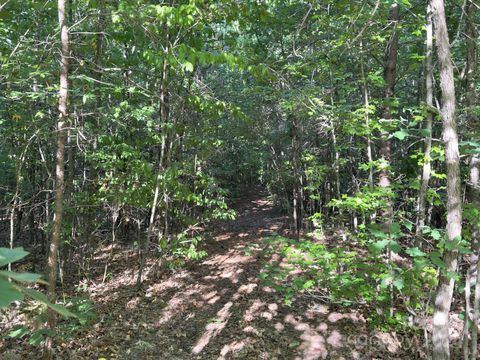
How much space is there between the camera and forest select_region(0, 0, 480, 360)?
13.3 ft

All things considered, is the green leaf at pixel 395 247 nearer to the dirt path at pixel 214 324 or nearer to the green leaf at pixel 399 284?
the green leaf at pixel 399 284

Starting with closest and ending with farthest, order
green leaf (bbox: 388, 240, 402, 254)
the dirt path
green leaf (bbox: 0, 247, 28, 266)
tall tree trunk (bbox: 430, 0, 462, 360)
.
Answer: green leaf (bbox: 0, 247, 28, 266) < green leaf (bbox: 388, 240, 402, 254) < tall tree trunk (bbox: 430, 0, 462, 360) < the dirt path

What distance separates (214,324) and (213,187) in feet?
14.2

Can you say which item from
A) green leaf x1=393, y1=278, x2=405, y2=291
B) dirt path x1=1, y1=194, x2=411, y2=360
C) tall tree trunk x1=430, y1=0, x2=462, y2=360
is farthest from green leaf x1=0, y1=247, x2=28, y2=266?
dirt path x1=1, y1=194, x2=411, y2=360

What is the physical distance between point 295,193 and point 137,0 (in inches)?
359

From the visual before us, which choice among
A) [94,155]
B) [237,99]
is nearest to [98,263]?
[94,155]

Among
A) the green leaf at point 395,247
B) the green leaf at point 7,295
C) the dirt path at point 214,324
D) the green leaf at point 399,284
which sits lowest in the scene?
the dirt path at point 214,324

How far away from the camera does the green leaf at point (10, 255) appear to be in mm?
689

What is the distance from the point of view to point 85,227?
841cm

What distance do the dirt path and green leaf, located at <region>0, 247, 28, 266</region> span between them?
519 cm

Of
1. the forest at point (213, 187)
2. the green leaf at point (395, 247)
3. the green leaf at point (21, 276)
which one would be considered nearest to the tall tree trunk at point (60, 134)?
the forest at point (213, 187)

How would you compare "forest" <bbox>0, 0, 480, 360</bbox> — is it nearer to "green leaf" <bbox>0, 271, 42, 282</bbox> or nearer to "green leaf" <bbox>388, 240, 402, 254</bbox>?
"green leaf" <bbox>388, 240, 402, 254</bbox>

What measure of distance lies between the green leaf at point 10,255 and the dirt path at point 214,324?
5194 millimetres

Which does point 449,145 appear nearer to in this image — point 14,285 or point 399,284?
point 399,284
